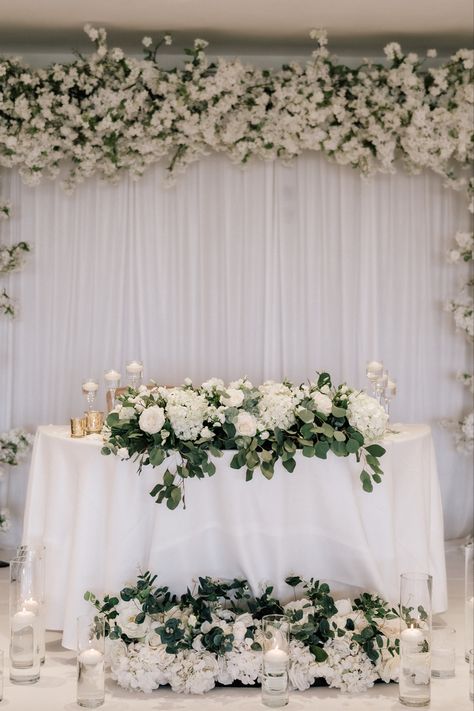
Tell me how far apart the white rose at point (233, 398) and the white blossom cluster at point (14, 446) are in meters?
2.25

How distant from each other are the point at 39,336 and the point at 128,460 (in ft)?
7.93

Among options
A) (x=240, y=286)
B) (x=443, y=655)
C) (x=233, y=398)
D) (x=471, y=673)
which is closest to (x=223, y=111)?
(x=240, y=286)

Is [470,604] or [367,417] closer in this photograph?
[470,604]

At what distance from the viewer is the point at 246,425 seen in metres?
3.52

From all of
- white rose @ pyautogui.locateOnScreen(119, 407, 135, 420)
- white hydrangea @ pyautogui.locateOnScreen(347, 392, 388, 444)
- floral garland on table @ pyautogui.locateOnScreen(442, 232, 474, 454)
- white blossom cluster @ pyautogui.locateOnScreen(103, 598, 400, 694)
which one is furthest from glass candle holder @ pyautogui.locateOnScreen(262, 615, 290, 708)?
floral garland on table @ pyautogui.locateOnScreen(442, 232, 474, 454)

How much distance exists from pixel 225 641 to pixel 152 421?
2.81 feet

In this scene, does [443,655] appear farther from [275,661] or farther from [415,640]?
[275,661]

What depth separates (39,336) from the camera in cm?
588

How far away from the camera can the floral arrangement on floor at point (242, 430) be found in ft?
11.6

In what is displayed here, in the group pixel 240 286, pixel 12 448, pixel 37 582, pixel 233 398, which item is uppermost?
pixel 240 286

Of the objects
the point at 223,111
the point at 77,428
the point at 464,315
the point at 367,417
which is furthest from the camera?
the point at 464,315

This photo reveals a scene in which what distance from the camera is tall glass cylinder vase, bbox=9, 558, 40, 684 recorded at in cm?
342

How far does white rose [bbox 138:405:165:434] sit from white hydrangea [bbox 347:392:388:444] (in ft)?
2.44

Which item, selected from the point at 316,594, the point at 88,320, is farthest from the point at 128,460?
the point at 88,320
